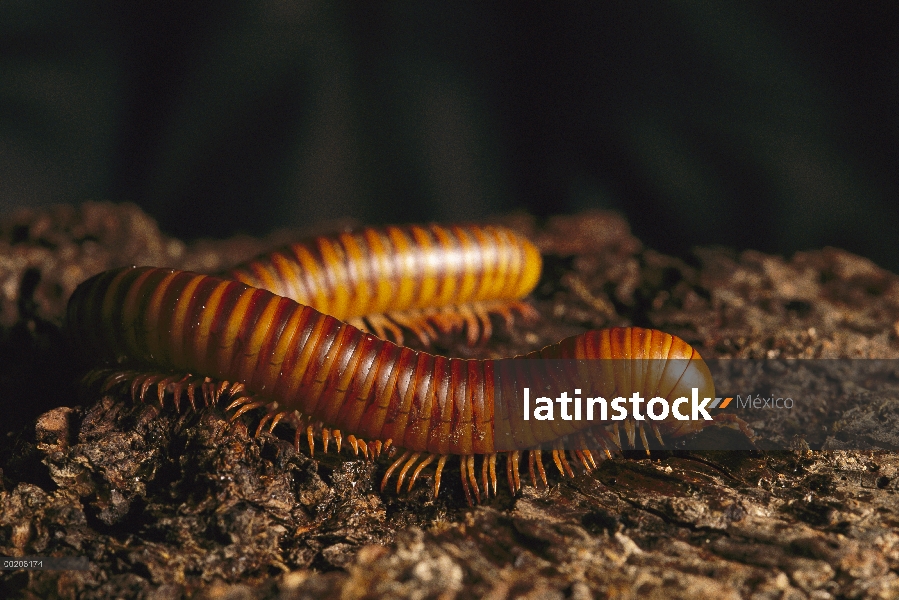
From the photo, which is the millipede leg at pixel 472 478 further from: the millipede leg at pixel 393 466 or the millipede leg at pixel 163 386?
the millipede leg at pixel 163 386

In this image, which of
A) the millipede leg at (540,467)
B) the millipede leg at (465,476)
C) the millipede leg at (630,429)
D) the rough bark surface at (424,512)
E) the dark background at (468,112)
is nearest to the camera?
the rough bark surface at (424,512)

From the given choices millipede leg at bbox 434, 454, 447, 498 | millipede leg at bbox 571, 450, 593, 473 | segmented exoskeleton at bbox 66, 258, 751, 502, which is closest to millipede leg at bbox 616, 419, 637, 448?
segmented exoskeleton at bbox 66, 258, 751, 502

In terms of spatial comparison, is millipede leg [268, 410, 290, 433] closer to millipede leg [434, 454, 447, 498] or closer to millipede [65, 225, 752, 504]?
millipede [65, 225, 752, 504]

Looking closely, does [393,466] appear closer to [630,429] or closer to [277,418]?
[277,418]

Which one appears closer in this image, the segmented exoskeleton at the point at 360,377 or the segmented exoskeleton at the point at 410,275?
the segmented exoskeleton at the point at 360,377

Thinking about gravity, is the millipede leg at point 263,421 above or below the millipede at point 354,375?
below

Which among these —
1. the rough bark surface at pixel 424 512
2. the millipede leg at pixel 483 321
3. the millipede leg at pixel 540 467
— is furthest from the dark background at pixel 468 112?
the millipede leg at pixel 540 467

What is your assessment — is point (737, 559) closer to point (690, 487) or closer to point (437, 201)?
point (690, 487)
